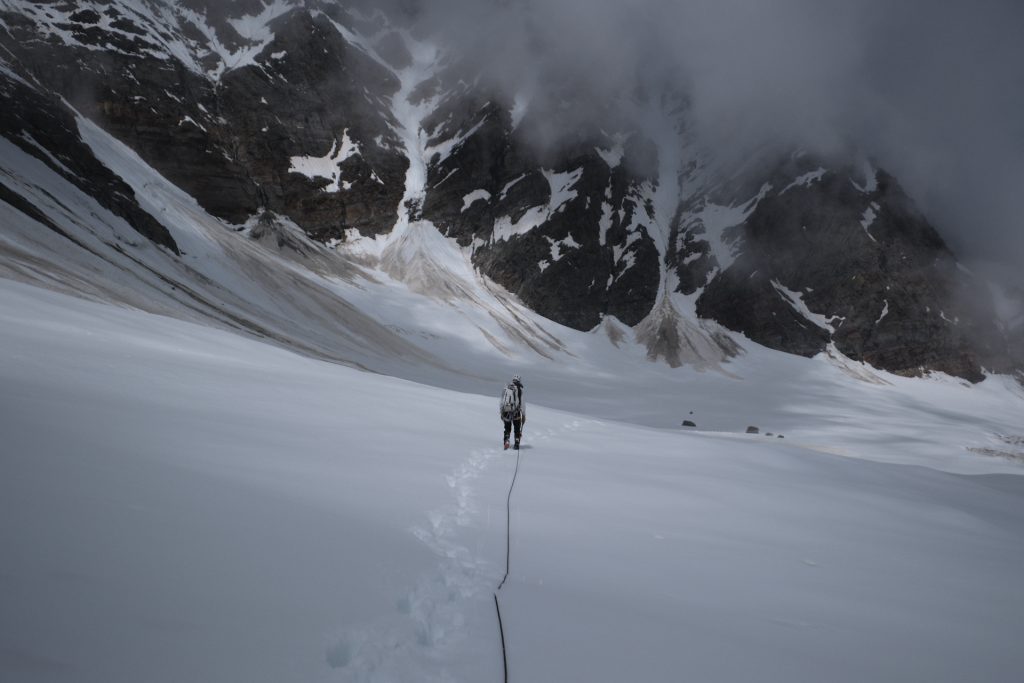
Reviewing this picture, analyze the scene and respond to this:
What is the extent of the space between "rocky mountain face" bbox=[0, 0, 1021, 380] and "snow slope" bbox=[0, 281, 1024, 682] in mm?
72255

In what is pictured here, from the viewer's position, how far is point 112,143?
197ft

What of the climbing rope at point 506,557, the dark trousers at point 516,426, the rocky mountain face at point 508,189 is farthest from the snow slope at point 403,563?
the rocky mountain face at point 508,189

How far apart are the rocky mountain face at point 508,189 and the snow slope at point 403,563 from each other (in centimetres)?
7226

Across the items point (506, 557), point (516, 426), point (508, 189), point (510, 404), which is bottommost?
point (506, 557)

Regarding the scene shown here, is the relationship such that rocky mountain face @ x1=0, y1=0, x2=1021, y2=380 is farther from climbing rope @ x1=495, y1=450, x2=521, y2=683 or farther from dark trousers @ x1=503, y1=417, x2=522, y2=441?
climbing rope @ x1=495, y1=450, x2=521, y2=683

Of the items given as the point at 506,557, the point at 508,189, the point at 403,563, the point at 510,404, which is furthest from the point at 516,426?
the point at 508,189

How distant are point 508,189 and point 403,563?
309 feet

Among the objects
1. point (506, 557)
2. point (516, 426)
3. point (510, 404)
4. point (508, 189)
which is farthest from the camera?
point (508, 189)

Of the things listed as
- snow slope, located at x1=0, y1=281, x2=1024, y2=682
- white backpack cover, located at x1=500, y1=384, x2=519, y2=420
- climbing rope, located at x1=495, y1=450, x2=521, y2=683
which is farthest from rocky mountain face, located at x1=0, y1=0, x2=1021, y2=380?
climbing rope, located at x1=495, y1=450, x2=521, y2=683

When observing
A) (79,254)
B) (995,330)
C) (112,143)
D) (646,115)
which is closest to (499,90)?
(646,115)

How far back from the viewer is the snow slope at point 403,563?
1842 mm

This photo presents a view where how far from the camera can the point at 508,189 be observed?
9238 centimetres

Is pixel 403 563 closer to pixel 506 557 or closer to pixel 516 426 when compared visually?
pixel 506 557

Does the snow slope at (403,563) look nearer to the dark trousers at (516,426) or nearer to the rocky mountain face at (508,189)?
the dark trousers at (516,426)
